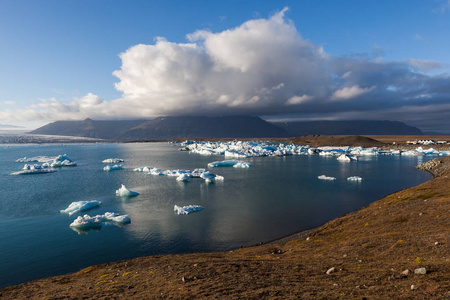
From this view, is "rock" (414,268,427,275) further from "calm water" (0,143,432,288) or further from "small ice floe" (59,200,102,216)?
"small ice floe" (59,200,102,216)

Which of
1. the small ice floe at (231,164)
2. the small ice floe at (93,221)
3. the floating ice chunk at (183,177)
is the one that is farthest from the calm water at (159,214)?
the small ice floe at (231,164)

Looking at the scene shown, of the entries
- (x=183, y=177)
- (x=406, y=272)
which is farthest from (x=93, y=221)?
(x=406, y=272)

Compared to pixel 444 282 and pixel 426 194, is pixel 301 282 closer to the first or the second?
pixel 444 282

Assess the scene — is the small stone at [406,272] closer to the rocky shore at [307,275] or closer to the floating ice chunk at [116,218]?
the rocky shore at [307,275]

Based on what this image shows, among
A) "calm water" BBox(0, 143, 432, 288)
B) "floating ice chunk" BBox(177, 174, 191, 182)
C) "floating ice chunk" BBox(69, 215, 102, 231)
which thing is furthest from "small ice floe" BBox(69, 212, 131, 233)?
"floating ice chunk" BBox(177, 174, 191, 182)

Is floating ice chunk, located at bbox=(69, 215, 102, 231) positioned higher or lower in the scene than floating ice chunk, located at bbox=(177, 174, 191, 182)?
lower

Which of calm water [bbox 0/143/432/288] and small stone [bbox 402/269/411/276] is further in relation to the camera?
calm water [bbox 0/143/432/288]

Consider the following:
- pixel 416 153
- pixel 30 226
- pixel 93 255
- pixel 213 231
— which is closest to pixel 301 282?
pixel 213 231

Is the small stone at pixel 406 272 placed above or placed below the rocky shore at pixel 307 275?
above
